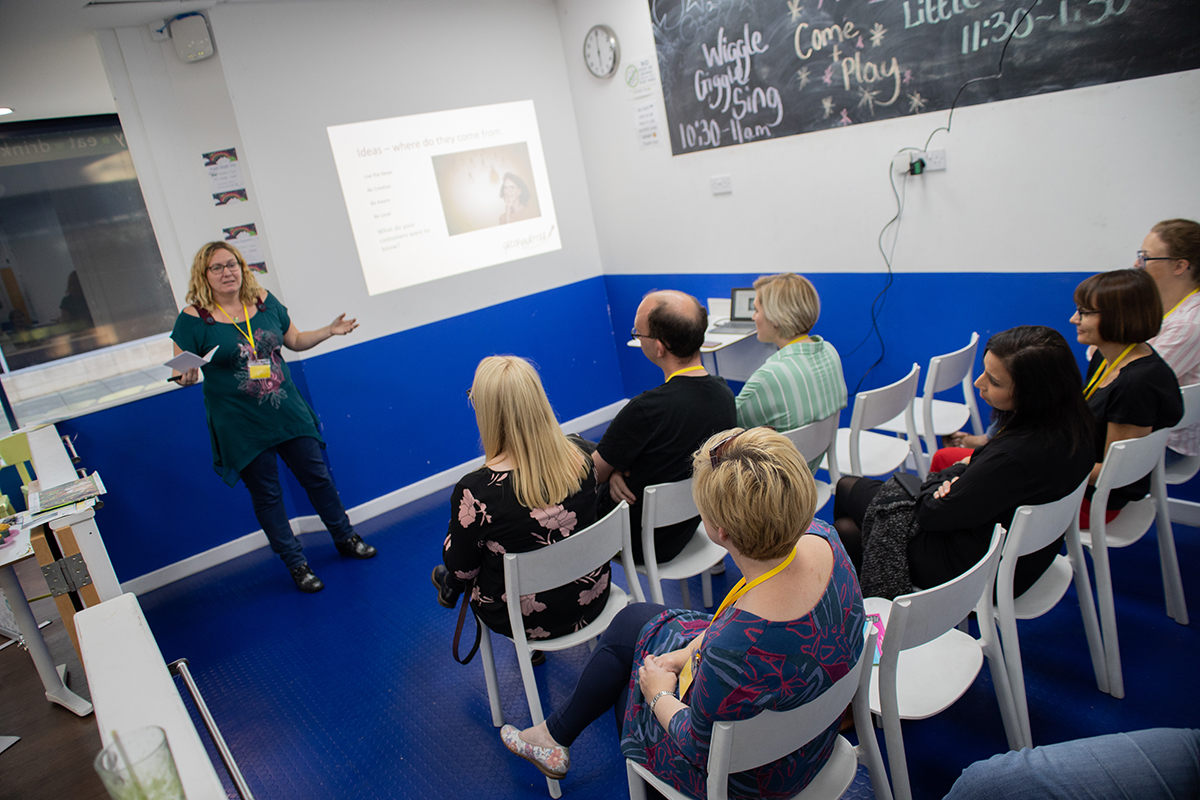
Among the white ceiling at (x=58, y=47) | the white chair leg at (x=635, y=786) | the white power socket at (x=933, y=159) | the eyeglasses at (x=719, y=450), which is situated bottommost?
the white chair leg at (x=635, y=786)

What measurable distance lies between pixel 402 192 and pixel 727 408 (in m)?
2.83

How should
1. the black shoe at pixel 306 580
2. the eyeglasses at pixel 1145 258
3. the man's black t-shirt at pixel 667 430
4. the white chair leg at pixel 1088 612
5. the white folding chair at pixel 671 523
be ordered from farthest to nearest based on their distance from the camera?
the black shoe at pixel 306 580 → the eyeglasses at pixel 1145 258 → the man's black t-shirt at pixel 667 430 → the white folding chair at pixel 671 523 → the white chair leg at pixel 1088 612

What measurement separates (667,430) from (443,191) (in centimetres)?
283

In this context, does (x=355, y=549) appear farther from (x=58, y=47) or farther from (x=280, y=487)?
(x=58, y=47)

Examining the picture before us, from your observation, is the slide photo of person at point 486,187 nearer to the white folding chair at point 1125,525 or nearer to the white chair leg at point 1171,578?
the white folding chair at point 1125,525

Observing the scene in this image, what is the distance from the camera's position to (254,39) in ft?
11.9

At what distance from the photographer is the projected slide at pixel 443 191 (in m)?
4.09

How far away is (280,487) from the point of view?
3.55 m

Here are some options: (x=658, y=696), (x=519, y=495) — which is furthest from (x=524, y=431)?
(x=658, y=696)

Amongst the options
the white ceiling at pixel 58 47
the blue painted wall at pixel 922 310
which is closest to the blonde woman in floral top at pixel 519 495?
the blue painted wall at pixel 922 310

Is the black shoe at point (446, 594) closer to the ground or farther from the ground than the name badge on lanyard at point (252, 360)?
closer to the ground

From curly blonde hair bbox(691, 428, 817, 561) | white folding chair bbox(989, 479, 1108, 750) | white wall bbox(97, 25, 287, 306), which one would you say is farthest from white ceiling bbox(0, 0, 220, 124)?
white folding chair bbox(989, 479, 1108, 750)

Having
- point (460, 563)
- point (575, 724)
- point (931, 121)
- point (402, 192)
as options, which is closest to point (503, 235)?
point (402, 192)

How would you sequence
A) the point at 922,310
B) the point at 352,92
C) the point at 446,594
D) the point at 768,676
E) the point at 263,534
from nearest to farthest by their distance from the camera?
the point at 768,676, the point at 446,594, the point at 922,310, the point at 352,92, the point at 263,534
